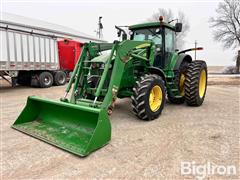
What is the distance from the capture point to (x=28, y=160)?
283 cm

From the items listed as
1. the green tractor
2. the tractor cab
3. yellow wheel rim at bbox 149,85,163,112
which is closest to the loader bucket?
the green tractor

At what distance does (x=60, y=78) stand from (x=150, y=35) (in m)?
8.05

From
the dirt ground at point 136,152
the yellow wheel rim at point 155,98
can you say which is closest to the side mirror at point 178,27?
the yellow wheel rim at point 155,98

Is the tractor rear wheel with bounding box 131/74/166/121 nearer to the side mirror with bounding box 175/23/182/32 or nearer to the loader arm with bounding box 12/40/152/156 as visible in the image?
the loader arm with bounding box 12/40/152/156

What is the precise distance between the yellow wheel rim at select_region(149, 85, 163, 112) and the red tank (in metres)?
8.86

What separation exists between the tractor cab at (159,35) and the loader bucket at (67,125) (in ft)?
9.49

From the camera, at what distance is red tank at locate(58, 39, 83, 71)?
1250 centimetres

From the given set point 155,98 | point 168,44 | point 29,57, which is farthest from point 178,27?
point 29,57

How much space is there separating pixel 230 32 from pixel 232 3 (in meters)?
4.67

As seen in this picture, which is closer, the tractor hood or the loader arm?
the loader arm

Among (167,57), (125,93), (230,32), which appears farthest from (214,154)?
(230,32)

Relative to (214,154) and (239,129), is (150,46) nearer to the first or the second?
(239,129)
